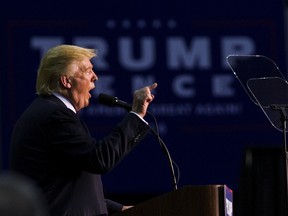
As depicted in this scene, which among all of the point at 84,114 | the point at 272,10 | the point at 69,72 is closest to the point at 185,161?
the point at 84,114

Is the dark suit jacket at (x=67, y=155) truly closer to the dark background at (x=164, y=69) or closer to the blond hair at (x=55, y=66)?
the blond hair at (x=55, y=66)

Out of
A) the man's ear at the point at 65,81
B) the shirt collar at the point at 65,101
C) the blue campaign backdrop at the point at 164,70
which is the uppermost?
the man's ear at the point at 65,81

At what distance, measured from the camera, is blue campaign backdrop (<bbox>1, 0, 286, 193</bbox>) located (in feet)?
19.0

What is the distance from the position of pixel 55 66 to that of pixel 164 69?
3.23 m

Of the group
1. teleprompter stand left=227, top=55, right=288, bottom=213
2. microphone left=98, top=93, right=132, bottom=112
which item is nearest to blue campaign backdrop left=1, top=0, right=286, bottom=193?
teleprompter stand left=227, top=55, right=288, bottom=213

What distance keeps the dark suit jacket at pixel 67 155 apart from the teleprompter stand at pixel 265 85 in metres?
0.93

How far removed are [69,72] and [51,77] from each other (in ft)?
0.21

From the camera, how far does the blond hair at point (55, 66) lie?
2.71 meters

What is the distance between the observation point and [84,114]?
18.9 feet

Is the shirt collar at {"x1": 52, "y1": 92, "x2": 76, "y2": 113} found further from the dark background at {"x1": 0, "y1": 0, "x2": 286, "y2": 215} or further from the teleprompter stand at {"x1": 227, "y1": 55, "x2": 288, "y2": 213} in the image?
the dark background at {"x1": 0, "y1": 0, "x2": 286, "y2": 215}

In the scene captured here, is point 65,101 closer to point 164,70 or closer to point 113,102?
point 113,102

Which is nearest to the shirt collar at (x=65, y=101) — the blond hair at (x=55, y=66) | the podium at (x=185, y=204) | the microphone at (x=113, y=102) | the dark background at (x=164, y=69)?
the blond hair at (x=55, y=66)

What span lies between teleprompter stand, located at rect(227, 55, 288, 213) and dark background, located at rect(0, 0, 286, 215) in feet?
7.52

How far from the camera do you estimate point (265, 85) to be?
135 inches
